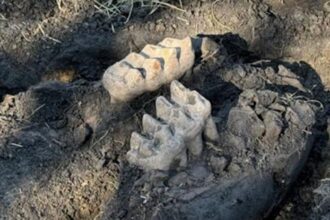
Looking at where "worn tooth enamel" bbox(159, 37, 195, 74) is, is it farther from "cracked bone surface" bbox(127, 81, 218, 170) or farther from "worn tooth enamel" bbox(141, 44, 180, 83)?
"cracked bone surface" bbox(127, 81, 218, 170)

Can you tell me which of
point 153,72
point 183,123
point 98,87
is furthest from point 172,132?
point 98,87

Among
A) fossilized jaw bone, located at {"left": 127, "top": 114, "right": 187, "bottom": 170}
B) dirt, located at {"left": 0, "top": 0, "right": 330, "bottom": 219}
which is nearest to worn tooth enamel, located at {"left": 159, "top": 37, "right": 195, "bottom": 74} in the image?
dirt, located at {"left": 0, "top": 0, "right": 330, "bottom": 219}

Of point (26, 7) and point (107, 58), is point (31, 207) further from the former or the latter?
point (26, 7)

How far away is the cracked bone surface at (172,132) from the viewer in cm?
234

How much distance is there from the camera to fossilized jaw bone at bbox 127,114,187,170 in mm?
2328

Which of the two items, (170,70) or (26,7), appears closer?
(170,70)

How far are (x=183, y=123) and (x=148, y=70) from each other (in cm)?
25

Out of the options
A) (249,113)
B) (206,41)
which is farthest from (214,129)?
(206,41)

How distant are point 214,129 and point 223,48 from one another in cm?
50

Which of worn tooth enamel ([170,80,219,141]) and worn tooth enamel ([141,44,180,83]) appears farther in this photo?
worn tooth enamel ([141,44,180,83])

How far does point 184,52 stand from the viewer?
2.55 metres

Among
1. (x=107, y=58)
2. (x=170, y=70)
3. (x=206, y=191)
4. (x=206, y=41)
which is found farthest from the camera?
(x=107, y=58)

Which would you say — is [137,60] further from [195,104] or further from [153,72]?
[195,104]

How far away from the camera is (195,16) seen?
3066 mm
